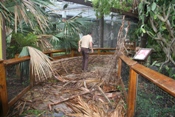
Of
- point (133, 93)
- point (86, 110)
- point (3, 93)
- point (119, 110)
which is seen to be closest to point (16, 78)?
point (3, 93)

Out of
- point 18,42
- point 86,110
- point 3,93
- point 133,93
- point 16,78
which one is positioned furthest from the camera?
point 18,42

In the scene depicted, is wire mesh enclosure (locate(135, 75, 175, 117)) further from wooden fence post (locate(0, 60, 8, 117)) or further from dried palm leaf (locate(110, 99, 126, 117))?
wooden fence post (locate(0, 60, 8, 117))

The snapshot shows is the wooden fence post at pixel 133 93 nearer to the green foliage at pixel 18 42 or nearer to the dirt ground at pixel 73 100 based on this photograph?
the dirt ground at pixel 73 100

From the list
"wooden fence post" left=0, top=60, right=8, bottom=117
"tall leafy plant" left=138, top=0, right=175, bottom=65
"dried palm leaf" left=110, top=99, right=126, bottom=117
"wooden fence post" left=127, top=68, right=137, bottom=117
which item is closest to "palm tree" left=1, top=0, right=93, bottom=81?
"wooden fence post" left=0, top=60, right=8, bottom=117

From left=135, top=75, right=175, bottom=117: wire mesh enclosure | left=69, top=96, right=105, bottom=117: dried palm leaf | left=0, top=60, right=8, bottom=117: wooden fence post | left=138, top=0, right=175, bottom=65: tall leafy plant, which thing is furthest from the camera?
left=138, top=0, right=175, bottom=65: tall leafy plant

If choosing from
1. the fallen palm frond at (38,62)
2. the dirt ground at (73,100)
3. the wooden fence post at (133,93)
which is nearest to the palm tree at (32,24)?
the fallen palm frond at (38,62)

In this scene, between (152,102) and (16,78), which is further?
(16,78)

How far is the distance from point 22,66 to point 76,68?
117 inches

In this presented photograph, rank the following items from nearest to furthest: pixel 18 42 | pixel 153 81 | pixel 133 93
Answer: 1. pixel 153 81
2. pixel 133 93
3. pixel 18 42

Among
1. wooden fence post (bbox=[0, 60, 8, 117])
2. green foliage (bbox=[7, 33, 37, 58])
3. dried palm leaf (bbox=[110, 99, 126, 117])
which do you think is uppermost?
green foliage (bbox=[7, 33, 37, 58])

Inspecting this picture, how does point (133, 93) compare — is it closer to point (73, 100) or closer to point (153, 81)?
point (153, 81)

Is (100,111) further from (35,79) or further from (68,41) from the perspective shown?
(68,41)

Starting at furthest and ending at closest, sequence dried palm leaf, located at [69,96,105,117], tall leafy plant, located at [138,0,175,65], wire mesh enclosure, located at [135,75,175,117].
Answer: tall leafy plant, located at [138,0,175,65]
dried palm leaf, located at [69,96,105,117]
wire mesh enclosure, located at [135,75,175,117]

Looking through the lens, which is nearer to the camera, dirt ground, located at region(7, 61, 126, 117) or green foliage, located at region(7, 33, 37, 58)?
dirt ground, located at region(7, 61, 126, 117)
